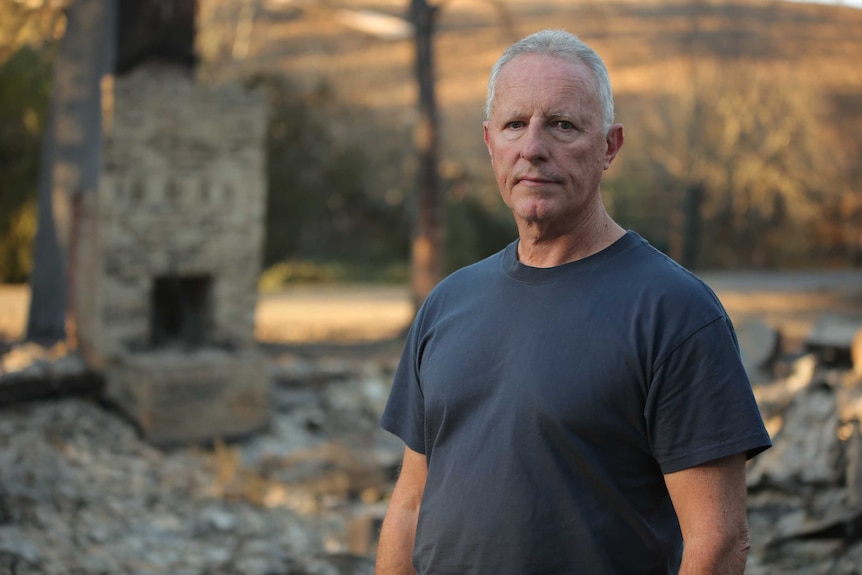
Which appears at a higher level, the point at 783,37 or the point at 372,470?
the point at 783,37

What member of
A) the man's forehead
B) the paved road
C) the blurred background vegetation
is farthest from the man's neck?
the blurred background vegetation

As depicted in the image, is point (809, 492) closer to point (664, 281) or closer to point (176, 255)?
point (664, 281)

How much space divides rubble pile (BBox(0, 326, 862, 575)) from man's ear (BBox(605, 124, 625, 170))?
386 centimetres

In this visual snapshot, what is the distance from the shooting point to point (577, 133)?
2.35m

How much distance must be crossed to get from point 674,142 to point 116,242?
20132mm

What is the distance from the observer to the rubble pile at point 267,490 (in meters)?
6.32

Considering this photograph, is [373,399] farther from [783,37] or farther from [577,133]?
[783,37]

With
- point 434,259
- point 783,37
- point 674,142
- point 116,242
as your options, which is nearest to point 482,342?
point 116,242

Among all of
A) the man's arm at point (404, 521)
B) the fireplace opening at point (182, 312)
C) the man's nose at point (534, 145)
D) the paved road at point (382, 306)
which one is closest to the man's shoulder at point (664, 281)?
the man's nose at point (534, 145)

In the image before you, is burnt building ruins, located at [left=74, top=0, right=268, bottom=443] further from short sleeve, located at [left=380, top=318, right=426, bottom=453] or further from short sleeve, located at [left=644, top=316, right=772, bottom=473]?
short sleeve, located at [left=644, top=316, right=772, bottom=473]

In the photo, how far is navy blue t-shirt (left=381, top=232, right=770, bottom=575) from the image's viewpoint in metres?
2.14

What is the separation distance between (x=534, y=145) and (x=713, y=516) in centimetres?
81

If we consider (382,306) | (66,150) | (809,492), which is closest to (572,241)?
(809,492)

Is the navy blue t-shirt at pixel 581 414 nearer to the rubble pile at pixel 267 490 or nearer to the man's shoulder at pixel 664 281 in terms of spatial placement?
the man's shoulder at pixel 664 281
